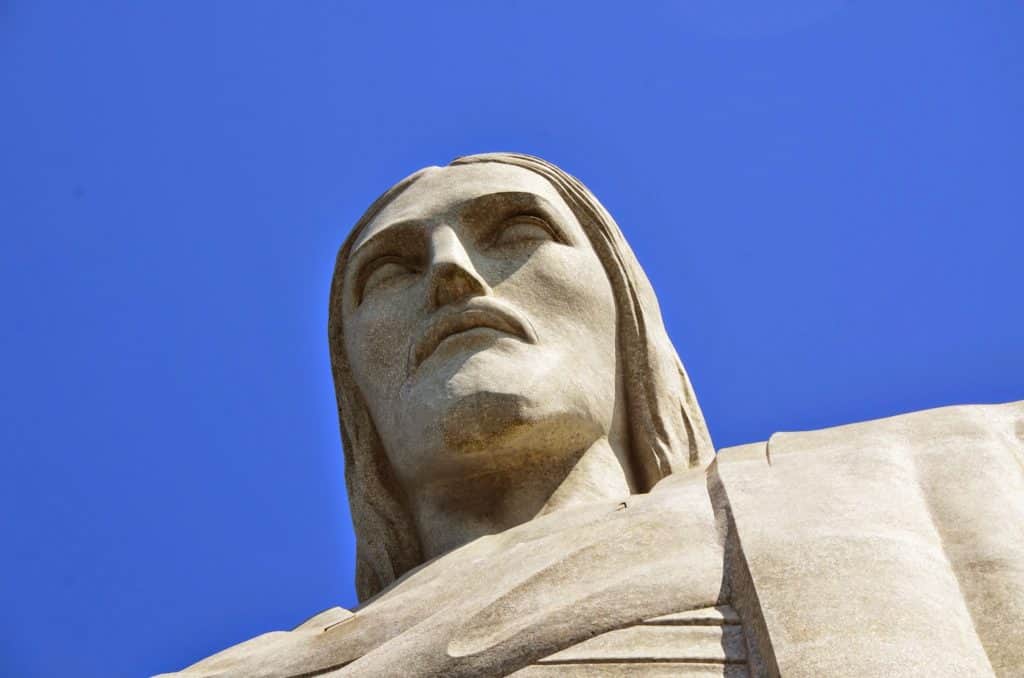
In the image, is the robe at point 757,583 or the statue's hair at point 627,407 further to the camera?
the statue's hair at point 627,407

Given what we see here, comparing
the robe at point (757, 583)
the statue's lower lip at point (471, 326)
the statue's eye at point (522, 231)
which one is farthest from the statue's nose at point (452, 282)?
the robe at point (757, 583)

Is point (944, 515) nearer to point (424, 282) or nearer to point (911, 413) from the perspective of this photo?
point (911, 413)

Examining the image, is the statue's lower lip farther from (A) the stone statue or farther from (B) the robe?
(B) the robe

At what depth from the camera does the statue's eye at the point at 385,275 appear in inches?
382

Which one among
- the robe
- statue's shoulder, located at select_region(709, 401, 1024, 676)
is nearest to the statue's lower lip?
the robe

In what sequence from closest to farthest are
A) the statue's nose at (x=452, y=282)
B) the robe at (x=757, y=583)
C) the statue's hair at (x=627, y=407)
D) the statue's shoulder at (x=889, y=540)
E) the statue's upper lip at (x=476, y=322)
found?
1. the statue's shoulder at (x=889, y=540)
2. the robe at (x=757, y=583)
3. the statue's upper lip at (x=476, y=322)
4. the statue's nose at (x=452, y=282)
5. the statue's hair at (x=627, y=407)

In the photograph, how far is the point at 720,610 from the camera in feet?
21.2

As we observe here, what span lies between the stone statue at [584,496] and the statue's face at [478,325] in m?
0.01

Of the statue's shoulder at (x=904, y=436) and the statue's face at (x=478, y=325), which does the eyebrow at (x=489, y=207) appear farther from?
the statue's shoulder at (x=904, y=436)

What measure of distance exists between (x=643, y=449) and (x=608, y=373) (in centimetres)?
41

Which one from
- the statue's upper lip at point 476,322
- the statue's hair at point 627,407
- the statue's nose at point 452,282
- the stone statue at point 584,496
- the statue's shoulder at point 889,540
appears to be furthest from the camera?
the statue's hair at point 627,407

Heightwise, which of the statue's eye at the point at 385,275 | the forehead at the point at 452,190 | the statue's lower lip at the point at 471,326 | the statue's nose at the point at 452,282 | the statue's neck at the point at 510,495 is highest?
the forehead at the point at 452,190

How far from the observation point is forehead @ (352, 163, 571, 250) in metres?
9.69

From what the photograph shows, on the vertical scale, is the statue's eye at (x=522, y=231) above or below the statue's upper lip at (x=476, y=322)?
above
